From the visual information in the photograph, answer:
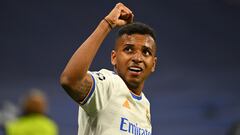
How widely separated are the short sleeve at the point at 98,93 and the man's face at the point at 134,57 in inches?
4.9

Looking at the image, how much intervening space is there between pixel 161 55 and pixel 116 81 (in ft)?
15.3

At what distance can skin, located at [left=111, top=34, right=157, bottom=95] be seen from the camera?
2.51m

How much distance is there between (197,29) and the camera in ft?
23.9

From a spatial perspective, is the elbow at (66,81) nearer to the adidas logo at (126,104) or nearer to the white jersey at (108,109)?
the white jersey at (108,109)

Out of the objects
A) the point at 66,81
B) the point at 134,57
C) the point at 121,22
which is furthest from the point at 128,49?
the point at 66,81

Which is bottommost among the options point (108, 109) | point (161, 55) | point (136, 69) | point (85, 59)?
point (108, 109)

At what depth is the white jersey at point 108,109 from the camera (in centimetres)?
232

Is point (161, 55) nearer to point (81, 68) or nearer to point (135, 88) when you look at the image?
point (135, 88)

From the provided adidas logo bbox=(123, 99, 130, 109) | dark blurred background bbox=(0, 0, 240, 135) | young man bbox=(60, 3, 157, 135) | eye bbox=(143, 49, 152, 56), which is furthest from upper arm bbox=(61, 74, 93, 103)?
dark blurred background bbox=(0, 0, 240, 135)

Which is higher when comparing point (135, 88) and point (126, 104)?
point (135, 88)

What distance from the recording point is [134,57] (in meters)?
2.50

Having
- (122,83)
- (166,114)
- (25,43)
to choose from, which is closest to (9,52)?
(25,43)

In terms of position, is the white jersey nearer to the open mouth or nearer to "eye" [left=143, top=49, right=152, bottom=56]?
the open mouth

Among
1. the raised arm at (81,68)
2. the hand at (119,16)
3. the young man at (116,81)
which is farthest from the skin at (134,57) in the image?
the raised arm at (81,68)
